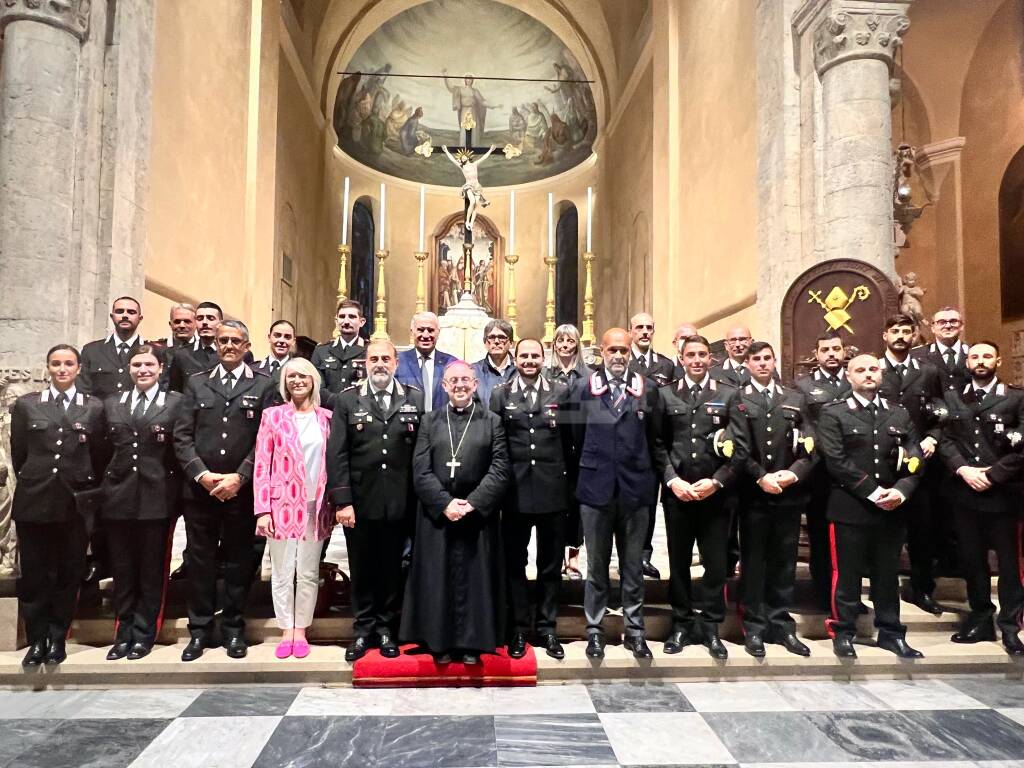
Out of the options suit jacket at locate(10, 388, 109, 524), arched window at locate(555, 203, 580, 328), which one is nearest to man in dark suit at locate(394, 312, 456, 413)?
suit jacket at locate(10, 388, 109, 524)

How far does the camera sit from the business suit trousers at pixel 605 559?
12.9 feet

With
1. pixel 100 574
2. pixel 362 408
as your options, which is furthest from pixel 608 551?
pixel 100 574

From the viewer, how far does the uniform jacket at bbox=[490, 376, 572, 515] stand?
3.90m

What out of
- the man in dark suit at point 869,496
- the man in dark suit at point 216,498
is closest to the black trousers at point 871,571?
the man in dark suit at point 869,496

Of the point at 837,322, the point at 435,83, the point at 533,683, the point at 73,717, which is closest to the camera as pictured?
the point at 73,717

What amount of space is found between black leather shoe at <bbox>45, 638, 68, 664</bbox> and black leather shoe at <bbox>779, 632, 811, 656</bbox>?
393cm

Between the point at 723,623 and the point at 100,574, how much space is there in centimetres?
378

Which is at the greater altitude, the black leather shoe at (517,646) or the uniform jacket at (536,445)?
the uniform jacket at (536,445)

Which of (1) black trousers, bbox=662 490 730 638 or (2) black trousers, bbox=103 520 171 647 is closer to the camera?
(2) black trousers, bbox=103 520 171 647

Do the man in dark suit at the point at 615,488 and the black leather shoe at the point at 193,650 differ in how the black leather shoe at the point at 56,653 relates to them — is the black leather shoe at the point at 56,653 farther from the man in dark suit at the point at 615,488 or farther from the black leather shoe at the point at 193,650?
the man in dark suit at the point at 615,488

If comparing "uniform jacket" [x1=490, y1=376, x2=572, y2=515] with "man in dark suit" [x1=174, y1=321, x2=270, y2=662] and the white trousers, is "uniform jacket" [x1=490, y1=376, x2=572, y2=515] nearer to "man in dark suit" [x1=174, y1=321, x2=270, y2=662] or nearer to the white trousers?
the white trousers

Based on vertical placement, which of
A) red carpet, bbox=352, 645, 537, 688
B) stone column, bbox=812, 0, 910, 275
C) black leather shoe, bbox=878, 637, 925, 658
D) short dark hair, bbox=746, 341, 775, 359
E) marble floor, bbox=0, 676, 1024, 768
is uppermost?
stone column, bbox=812, 0, 910, 275

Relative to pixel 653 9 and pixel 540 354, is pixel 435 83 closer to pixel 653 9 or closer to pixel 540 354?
pixel 653 9

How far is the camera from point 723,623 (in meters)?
4.28
